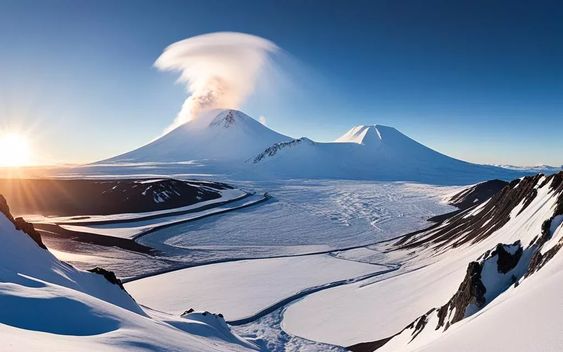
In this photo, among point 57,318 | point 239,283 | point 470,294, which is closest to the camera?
point 57,318

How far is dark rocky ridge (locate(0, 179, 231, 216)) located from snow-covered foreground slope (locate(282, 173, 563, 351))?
63.8 metres

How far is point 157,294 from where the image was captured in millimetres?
37344

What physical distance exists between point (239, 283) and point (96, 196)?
2865 inches

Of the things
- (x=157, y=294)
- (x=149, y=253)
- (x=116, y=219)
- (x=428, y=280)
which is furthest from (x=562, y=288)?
(x=116, y=219)

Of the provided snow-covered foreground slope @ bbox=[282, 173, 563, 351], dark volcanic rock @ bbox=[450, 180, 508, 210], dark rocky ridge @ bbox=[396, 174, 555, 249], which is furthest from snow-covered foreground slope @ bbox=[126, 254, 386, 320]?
dark volcanic rock @ bbox=[450, 180, 508, 210]

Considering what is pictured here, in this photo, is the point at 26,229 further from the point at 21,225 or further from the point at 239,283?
the point at 239,283

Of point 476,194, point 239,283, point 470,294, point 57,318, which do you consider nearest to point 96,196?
point 239,283

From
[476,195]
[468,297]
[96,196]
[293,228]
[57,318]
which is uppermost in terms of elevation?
[476,195]

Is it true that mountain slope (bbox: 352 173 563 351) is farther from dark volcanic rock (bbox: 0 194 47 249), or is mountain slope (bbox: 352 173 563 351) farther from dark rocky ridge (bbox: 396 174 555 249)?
dark volcanic rock (bbox: 0 194 47 249)

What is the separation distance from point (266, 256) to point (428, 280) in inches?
→ 995

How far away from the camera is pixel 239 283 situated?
40.3 meters

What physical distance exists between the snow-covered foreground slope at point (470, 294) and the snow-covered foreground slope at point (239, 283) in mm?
3573

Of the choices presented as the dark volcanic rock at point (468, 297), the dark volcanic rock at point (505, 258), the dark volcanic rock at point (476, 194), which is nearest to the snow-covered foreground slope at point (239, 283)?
the dark volcanic rock at point (468, 297)

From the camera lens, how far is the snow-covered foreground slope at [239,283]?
3425 centimetres
